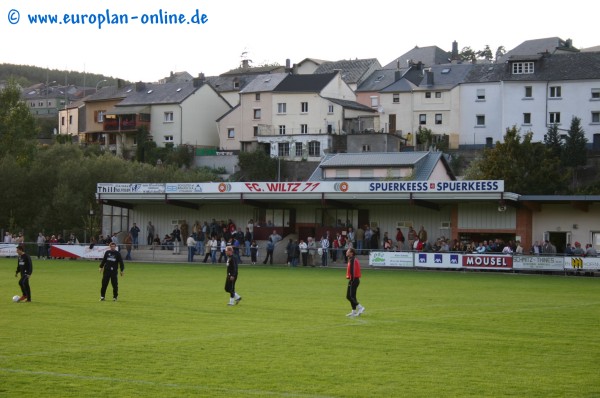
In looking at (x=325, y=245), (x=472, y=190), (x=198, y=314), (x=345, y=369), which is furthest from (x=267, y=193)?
(x=345, y=369)

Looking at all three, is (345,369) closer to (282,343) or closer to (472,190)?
(282,343)

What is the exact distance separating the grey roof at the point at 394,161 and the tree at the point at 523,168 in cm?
702

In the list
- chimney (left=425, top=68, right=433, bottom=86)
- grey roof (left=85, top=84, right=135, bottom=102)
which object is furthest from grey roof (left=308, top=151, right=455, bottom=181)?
grey roof (left=85, top=84, right=135, bottom=102)

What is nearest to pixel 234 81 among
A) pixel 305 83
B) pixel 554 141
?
pixel 305 83

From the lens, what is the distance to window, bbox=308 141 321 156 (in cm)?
9069

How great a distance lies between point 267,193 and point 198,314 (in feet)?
101

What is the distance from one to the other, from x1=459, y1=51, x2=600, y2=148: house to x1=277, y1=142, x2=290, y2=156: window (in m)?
17.2

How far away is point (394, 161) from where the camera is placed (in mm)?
62625

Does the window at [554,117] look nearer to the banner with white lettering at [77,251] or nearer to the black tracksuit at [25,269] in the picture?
the banner with white lettering at [77,251]

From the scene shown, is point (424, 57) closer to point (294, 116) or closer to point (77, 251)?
point (294, 116)

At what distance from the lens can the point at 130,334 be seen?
1889 centimetres

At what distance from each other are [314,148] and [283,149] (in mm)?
3743

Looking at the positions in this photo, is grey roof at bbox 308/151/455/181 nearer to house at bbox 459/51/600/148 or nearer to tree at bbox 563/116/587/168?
tree at bbox 563/116/587/168

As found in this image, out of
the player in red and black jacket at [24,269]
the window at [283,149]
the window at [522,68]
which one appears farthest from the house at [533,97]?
the player in red and black jacket at [24,269]
